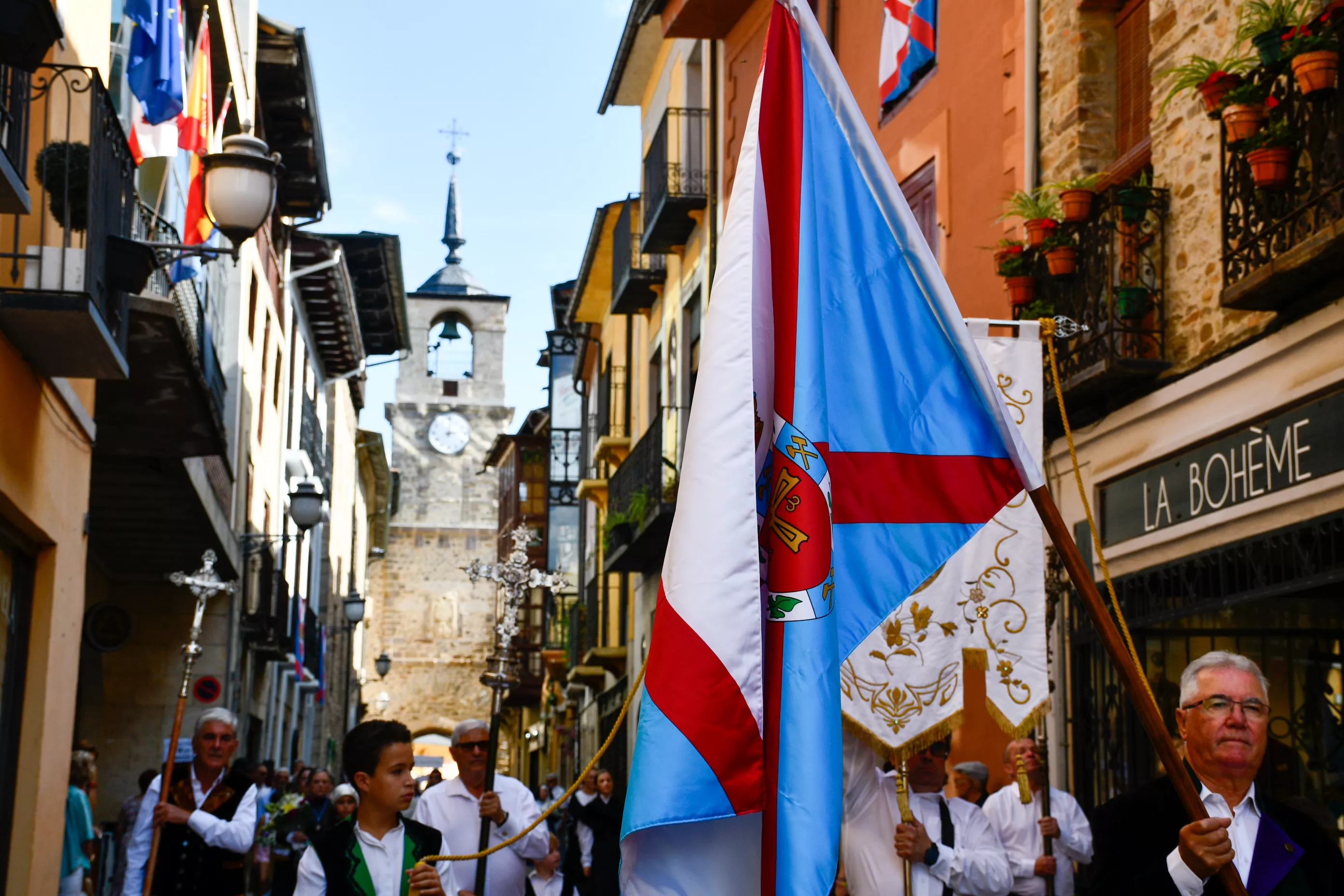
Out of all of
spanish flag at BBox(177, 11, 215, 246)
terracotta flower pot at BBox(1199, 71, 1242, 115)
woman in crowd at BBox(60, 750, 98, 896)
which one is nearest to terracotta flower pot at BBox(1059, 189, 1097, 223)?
terracotta flower pot at BBox(1199, 71, 1242, 115)

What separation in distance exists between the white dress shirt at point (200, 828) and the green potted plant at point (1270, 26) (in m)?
5.78

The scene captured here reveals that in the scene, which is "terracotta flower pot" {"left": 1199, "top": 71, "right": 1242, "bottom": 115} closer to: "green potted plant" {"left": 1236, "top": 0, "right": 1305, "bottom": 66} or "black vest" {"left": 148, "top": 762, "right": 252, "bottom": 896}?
"green potted plant" {"left": 1236, "top": 0, "right": 1305, "bottom": 66}

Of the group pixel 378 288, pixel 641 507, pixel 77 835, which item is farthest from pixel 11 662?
pixel 378 288

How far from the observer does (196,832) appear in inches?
327

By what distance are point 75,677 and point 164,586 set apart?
28.4 feet

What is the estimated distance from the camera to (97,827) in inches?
675

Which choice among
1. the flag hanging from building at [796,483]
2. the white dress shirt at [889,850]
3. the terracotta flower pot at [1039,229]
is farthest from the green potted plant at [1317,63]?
the flag hanging from building at [796,483]

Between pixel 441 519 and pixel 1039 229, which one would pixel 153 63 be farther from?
pixel 441 519

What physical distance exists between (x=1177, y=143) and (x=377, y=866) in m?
6.54

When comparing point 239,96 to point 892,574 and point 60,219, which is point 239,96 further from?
point 892,574

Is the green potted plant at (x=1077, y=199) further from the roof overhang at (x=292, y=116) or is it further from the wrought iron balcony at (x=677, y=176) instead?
the roof overhang at (x=292, y=116)

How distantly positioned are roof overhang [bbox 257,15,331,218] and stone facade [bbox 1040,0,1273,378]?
40.5 feet

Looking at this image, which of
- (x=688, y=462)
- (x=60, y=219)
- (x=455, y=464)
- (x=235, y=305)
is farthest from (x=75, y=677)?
(x=455, y=464)

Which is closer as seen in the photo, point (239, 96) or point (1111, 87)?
point (1111, 87)
